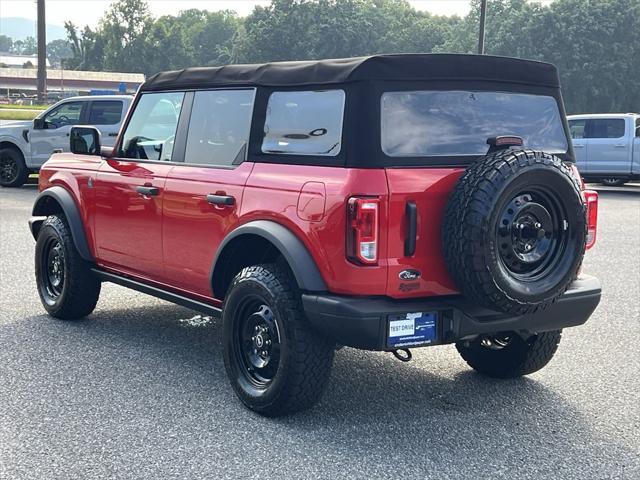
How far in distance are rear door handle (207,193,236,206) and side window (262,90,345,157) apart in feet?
1.07

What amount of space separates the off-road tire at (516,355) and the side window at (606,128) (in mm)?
14680

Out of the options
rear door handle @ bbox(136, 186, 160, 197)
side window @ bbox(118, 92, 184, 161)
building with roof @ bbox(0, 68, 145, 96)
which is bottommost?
rear door handle @ bbox(136, 186, 160, 197)

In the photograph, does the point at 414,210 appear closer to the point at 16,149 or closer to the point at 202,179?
the point at 202,179

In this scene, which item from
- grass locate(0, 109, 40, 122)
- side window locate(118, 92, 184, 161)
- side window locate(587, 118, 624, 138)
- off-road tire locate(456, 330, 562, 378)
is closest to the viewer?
off-road tire locate(456, 330, 562, 378)

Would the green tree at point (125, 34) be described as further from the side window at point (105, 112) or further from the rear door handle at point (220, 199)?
the rear door handle at point (220, 199)

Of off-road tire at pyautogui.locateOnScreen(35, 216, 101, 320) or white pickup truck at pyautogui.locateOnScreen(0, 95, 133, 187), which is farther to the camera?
white pickup truck at pyautogui.locateOnScreen(0, 95, 133, 187)

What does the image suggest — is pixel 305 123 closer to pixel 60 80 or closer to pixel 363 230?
pixel 363 230

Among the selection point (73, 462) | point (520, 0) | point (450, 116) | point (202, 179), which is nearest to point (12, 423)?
point (73, 462)

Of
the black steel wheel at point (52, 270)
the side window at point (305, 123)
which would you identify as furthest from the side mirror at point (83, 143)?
the side window at point (305, 123)

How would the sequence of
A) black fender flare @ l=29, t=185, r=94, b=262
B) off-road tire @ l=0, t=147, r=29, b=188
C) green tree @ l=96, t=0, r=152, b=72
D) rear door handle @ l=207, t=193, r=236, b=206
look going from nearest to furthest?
rear door handle @ l=207, t=193, r=236, b=206 < black fender flare @ l=29, t=185, r=94, b=262 < off-road tire @ l=0, t=147, r=29, b=188 < green tree @ l=96, t=0, r=152, b=72

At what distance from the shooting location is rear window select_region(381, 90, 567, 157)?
14.2 ft

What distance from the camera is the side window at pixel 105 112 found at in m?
16.1

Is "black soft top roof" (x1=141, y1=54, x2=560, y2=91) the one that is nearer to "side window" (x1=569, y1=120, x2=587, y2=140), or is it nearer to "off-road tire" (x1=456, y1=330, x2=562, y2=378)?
"off-road tire" (x1=456, y1=330, x2=562, y2=378)

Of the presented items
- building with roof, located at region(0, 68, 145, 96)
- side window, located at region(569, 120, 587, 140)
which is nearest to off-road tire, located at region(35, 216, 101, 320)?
side window, located at region(569, 120, 587, 140)
